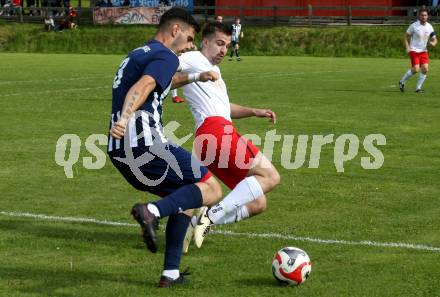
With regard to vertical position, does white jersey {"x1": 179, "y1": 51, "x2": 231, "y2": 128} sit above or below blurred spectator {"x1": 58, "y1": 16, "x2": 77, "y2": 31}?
above

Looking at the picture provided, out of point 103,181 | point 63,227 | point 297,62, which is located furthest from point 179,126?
point 297,62

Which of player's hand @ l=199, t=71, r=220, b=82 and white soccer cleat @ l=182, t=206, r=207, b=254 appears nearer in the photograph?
player's hand @ l=199, t=71, r=220, b=82

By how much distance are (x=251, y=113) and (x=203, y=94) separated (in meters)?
0.61

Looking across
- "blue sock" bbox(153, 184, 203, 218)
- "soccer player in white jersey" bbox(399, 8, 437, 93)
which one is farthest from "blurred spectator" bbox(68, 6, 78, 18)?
"blue sock" bbox(153, 184, 203, 218)

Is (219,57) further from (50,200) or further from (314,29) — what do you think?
(314,29)

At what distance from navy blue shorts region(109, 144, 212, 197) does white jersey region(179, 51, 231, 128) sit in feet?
5.05

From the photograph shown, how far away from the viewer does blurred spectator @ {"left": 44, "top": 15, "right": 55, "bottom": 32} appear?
61.0 meters

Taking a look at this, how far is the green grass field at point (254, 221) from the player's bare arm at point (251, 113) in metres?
1.15

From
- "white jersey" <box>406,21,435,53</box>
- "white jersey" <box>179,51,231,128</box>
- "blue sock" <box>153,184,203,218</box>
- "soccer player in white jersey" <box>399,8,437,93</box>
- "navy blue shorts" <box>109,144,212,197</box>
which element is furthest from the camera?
"white jersey" <box>406,21,435,53</box>

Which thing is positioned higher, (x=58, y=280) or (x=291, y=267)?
(x=291, y=267)

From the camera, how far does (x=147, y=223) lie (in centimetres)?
653

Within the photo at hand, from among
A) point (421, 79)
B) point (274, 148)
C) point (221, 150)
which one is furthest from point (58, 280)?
point (421, 79)

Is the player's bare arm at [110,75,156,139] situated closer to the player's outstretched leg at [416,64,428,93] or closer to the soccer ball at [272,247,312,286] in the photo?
the soccer ball at [272,247,312,286]

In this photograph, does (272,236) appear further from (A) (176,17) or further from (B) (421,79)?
(B) (421,79)
